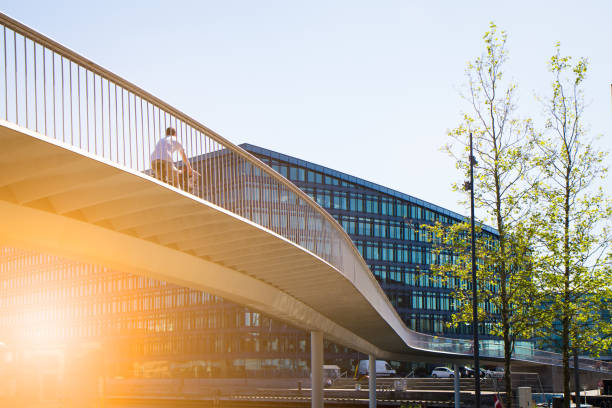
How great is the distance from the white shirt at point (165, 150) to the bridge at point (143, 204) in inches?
5.5

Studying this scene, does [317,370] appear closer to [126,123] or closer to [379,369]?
[126,123]

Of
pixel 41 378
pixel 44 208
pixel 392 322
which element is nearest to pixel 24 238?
pixel 44 208

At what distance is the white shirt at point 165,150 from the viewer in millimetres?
10727

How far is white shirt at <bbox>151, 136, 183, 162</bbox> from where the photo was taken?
10.7 m

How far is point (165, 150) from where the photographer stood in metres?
10.8

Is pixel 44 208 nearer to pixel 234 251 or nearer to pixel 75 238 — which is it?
pixel 75 238

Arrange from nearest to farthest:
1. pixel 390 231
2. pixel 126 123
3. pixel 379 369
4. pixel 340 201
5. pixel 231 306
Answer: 1. pixel 126 123
2. pixel 379 369
3. pixel 231 306
4. pixel 340 201
5. pixel 390 231

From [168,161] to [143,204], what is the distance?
0.80 m

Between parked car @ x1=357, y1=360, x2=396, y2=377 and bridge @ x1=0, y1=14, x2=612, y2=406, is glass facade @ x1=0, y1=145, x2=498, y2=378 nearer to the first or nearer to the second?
parked car @ x1=357, y1=360, x2=396, y2=377

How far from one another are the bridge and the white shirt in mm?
138

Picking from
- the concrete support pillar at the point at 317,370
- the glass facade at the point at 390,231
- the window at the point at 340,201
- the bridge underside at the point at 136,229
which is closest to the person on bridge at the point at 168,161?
the bridge underside at the point at 136,229

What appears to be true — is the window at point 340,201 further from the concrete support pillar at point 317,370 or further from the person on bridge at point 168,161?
the person on bridge at point 168,161

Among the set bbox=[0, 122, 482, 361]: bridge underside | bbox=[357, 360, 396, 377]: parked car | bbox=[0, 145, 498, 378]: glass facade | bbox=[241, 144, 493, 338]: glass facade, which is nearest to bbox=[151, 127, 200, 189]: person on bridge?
bbox=[0, 122, 482, 361]: bridge underside

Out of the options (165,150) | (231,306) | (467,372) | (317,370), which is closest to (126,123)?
(165,150)
